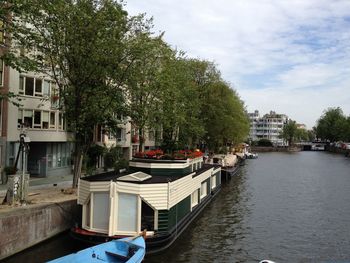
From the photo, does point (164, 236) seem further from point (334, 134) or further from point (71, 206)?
point (334, 134)

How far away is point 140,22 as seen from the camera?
1196 inches

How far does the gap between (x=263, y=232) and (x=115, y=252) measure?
39.4 feet

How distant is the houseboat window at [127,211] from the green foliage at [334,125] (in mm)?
157260

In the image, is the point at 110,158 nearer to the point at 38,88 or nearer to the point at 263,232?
the point at 38,88

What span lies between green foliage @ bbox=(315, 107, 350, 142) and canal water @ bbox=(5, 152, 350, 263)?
13112 cm

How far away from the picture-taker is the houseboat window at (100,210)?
19.1m

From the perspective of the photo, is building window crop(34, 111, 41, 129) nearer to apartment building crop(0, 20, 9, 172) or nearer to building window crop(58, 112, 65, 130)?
building window crop(58, 112, 65, 130)

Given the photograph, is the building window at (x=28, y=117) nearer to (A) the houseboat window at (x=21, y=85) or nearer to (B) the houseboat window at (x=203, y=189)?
(A) the houseboat window at (x=21, y=85)

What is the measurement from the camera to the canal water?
1983cm

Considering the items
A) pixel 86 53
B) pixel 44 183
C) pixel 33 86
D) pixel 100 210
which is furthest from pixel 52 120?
pixel 100 210

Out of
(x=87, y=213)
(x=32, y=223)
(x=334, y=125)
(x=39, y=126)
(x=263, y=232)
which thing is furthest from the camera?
(x=334, y=125)

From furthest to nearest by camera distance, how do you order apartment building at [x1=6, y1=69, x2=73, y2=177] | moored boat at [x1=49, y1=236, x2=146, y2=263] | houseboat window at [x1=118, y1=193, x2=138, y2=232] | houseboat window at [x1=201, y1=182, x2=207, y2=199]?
1. apartment building at [x1=6, y1=69, x2=73, y2=177]
2. houseboat window at [x1=201, y1=182, x2=207, y2=199]
3. houseboat window at [x1=118, y1=193, x2=138, y2=232]
4. moored boat at [x1=49, y1=236, x2=146, y2=263]

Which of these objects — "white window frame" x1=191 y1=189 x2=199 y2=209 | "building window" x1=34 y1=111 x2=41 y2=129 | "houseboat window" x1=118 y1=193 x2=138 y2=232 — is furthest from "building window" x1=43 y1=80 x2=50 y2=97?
"houseboat window" x1=118 y1=193 x2=138 y2=232

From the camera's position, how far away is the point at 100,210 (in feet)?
63.1
